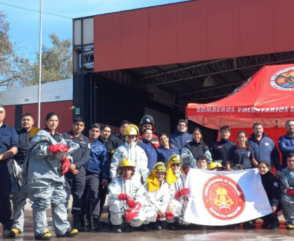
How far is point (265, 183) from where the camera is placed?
8086 mm

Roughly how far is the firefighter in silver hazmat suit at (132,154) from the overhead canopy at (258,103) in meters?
3.14

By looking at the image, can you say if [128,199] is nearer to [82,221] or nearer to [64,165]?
[82,221]

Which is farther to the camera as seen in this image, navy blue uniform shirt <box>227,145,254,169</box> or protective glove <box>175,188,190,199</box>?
navy blue uniform shirt <box>227,145,254,169</box>

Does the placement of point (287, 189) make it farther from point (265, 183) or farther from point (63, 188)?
point (63, 188)

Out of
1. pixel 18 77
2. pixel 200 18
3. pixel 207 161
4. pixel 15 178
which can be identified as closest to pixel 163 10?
pixel 200 18

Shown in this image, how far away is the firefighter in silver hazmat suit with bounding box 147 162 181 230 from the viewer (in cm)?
742

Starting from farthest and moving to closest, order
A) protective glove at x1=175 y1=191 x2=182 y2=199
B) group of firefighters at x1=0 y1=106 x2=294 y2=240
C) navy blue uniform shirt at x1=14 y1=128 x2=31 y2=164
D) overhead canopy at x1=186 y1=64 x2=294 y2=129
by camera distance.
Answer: overhead canopy at x1=186 y1=64 x2=294 y2=129 < protective glove at x1=175 y1=191 x2=182 y2=199 < navy blue uniform shirt at x1=14 y1=128 x2=31 y2=164 < group of firefighters at x1=0 y1=106 x2=294 y2=240

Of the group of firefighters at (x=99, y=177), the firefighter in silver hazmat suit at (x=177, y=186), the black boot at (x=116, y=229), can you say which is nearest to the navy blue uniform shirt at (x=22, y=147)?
the group of firefighters at (x=99, y=177)

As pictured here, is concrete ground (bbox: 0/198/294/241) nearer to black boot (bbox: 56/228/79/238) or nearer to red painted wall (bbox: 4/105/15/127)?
black boot (bbox: 56/228/79/238)

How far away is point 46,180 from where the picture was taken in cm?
633

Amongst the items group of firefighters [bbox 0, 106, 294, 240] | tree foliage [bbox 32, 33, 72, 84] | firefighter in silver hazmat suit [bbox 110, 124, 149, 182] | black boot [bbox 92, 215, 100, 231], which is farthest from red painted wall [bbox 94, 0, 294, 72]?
tree foliage [bbox 32, 33, 72, 84]

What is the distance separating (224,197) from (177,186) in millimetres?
903

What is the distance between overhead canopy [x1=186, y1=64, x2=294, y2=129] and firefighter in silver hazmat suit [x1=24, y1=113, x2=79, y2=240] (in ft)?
15.4

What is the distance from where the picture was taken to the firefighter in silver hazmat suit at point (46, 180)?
627cm
